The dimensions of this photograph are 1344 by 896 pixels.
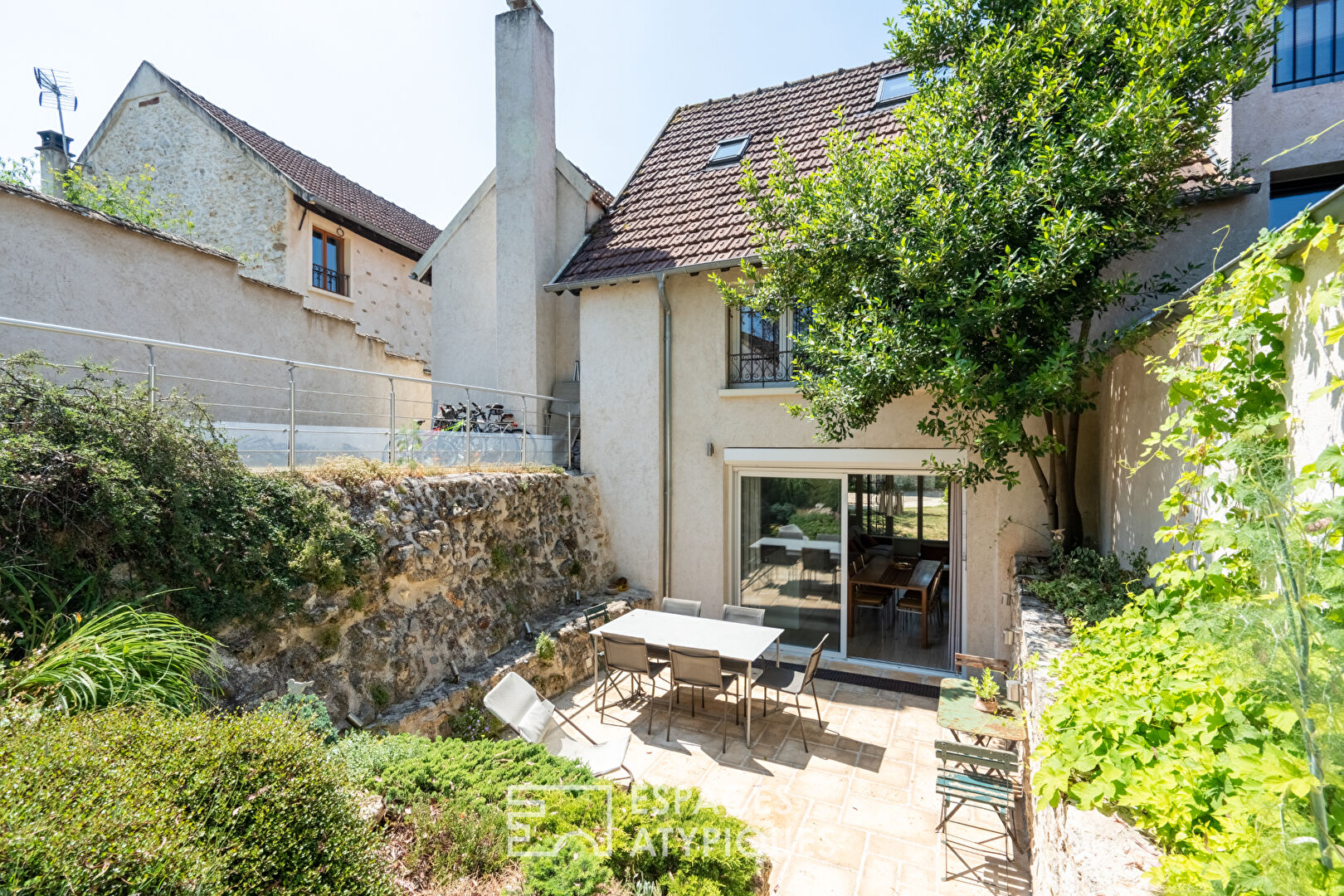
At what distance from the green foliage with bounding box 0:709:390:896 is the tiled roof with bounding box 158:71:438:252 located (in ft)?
44.1

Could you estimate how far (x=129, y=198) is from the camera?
12758 mm

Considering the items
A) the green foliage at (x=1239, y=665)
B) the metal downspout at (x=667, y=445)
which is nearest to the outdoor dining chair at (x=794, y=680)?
the metal downspout at (x=667, y=445)

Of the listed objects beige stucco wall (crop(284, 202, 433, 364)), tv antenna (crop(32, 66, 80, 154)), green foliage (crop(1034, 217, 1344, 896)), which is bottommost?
green foliage (crop(1034, 217, 1344, 896))

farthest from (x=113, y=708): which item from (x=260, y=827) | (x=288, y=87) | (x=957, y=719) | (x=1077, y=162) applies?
(x=288, y=87)

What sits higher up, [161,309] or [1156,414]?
[161,309]

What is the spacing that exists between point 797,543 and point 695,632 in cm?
258

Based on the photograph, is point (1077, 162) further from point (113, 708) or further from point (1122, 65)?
point (113, 708)

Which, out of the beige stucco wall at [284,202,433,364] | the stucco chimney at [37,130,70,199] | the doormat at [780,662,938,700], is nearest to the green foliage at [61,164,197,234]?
the stucco chimney at [37,130,70,199]

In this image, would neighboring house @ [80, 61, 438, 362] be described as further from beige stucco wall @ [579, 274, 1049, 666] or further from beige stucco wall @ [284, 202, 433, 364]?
beige stucco wall @ [579, 274, 1049, 666]

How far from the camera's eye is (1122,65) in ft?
16.3

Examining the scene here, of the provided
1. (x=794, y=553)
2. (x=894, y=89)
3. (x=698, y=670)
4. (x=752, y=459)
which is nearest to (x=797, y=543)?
(x=794, y=553)

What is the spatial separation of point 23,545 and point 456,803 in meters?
3.40

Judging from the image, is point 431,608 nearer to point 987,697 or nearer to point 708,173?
point 987,697

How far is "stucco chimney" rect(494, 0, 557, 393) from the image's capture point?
10195 mm
